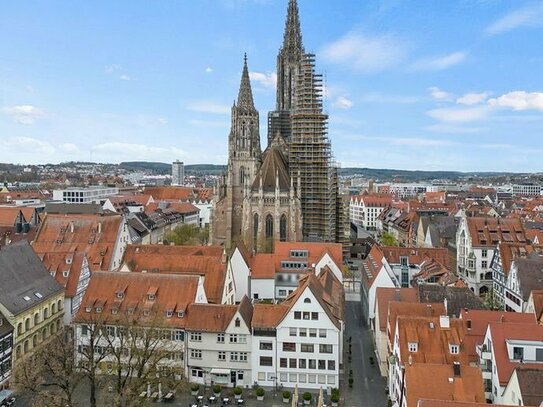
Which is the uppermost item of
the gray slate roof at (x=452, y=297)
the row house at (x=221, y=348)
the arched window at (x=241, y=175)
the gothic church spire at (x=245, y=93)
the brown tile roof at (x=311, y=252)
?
the gothic church spire at (x=245, y=93)

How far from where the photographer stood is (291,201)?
3728 inches

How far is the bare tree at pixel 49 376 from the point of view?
3603cm

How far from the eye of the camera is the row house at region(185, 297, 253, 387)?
4741 cm

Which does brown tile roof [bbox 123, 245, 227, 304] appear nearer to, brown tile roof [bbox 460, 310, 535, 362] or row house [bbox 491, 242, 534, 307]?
brown tile roof [bbox 460, 310, 535, 362]

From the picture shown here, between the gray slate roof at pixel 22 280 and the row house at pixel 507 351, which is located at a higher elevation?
the gray slate roof at pixel 22 280

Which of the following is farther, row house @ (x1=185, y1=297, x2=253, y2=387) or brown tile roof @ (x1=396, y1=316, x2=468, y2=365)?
row house @ (x1=185, y1=297, x2=253, y2=387)

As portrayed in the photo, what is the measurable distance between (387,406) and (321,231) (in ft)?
194

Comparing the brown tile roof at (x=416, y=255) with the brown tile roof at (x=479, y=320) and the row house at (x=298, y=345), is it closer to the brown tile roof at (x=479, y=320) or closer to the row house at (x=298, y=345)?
the brown tile roof at (x=479, y=320)

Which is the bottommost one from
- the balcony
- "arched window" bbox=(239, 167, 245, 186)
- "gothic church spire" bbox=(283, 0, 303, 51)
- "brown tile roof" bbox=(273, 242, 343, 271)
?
the balcony

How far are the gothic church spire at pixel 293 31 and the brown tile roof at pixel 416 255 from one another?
61274 millimetres

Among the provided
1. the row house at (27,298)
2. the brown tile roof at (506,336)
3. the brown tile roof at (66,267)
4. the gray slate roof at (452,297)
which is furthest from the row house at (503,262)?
the row house at (27,298)

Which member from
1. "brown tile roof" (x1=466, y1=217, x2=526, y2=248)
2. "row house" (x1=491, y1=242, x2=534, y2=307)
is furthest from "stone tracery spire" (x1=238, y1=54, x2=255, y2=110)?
"row house" (x1=491, y1=242, x2=534, y2=307)

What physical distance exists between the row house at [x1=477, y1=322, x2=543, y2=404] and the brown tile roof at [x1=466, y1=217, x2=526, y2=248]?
43139mm

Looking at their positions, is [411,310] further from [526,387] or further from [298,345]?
[526,387]
